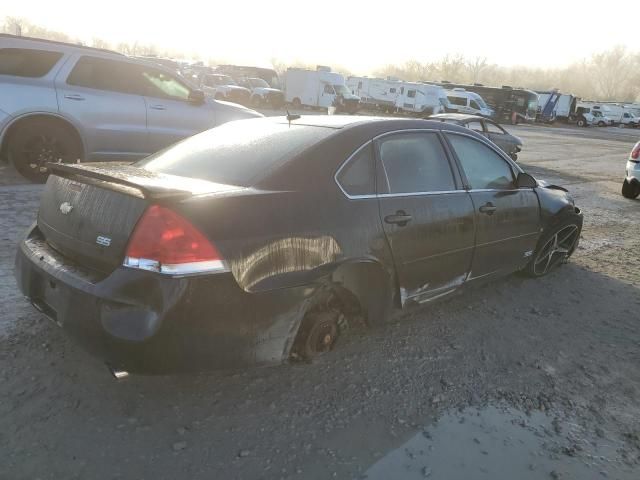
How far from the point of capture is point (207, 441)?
8.20 feet

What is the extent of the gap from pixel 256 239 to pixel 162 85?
609 cm

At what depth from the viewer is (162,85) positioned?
7852mm

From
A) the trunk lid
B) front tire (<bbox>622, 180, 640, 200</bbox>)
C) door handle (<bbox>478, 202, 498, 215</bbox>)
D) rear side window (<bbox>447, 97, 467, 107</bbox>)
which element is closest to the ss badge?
the trunk lid

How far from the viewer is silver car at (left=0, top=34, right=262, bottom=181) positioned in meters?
6.77

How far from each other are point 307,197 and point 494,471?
5.30 feet

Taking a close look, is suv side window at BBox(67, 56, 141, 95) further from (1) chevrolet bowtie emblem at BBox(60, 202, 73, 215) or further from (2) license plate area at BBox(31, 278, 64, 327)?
(2) license plate area at BBox(31, 278, 64, 327)

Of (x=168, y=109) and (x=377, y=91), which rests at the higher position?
(x=168, y=109)

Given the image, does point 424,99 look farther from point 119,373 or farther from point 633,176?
point 119,373

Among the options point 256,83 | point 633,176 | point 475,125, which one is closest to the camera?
point 633,176

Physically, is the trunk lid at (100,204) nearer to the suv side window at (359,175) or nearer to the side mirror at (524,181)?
the suv side window at (359,175)

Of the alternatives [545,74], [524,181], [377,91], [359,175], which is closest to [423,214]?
[359,175]

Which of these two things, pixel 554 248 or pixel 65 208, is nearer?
pixel 65 208

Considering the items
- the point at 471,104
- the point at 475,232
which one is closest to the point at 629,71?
the point at 471,104

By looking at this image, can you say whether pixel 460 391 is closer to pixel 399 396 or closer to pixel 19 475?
pixel 399 396
